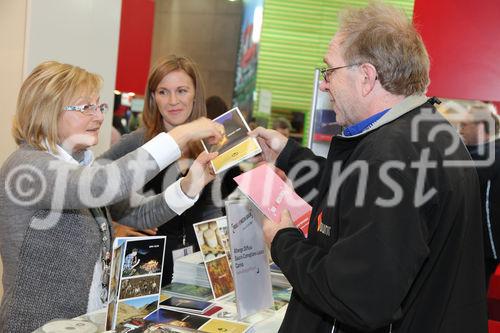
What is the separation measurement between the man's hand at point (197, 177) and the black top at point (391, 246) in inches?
36.4

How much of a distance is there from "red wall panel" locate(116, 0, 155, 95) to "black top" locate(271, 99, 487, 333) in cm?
430

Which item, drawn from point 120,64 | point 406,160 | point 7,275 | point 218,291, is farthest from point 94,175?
point 120,64

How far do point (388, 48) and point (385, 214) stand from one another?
1.48 ft

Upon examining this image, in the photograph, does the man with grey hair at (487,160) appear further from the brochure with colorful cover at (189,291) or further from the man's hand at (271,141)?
the brochure with colorful cover at (189,291)

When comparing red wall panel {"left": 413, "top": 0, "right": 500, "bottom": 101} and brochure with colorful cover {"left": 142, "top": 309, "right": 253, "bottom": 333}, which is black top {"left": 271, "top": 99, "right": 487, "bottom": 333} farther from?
red wall panel {"left": 413, "top": 0, "right": 500, "bottom": 101}

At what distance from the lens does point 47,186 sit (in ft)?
6.13

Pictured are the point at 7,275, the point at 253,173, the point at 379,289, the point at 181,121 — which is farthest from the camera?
the point at 181,121

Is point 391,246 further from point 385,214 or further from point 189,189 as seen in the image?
point 189,189

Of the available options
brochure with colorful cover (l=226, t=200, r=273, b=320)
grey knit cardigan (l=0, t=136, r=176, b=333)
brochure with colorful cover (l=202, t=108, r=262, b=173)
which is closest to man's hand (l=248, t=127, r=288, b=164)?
brochure with colorful cover (l=202, t=108, r=262, b=173)

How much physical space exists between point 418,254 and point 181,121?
6.85 feet

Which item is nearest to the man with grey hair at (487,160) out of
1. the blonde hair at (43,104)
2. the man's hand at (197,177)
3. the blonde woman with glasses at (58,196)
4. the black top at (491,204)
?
the black top at (491,204)

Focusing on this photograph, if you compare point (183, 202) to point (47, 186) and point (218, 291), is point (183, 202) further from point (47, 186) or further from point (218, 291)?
point (47, 186)

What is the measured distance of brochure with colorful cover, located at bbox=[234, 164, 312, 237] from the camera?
169 cm

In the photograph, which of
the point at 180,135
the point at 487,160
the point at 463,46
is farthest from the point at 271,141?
the point at 463,46
